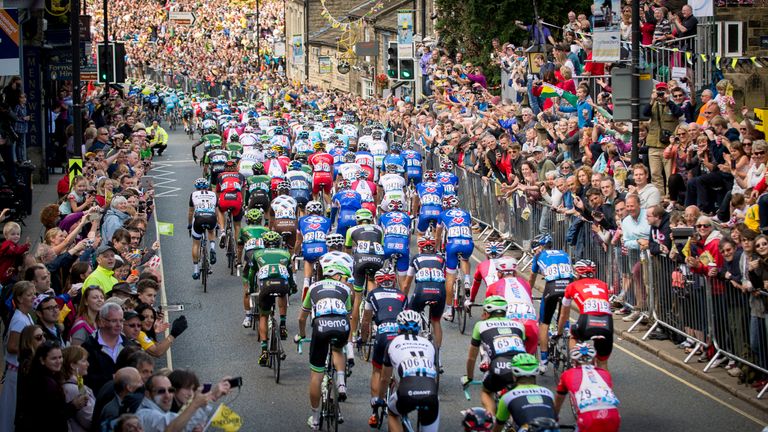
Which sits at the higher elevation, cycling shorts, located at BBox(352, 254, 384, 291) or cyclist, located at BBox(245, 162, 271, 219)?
cyclist, located at BBox(245, 162, 271, 219)

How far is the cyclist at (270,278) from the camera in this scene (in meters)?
16.9

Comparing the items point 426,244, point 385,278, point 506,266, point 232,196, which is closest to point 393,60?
point 232,196

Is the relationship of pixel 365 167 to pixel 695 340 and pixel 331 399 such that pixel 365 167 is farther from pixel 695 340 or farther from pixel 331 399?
pixel 331 399

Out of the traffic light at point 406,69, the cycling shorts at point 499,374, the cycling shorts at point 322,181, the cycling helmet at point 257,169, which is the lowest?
the cycling shorts at point 499,374

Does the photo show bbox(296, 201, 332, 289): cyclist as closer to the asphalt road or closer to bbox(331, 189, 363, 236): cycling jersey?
the asphalt road

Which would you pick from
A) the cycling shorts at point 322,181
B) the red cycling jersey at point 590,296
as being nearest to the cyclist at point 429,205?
the cycling shorts at point 322,181

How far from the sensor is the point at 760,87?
2803 cm

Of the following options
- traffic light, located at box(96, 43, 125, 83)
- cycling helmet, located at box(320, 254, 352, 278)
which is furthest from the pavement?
traffic light, located at box(96, 43, 125, 83)

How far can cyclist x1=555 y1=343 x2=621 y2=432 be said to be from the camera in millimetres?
11852

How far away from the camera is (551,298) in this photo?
16.5m

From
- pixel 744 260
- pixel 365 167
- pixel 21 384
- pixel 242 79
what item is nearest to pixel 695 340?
pixel 744 260

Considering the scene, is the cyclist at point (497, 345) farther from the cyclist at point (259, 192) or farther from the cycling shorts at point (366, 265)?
the cyclist at point (259, 192)

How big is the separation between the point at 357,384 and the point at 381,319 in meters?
1.78

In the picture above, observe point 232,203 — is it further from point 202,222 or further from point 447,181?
point 447,181
